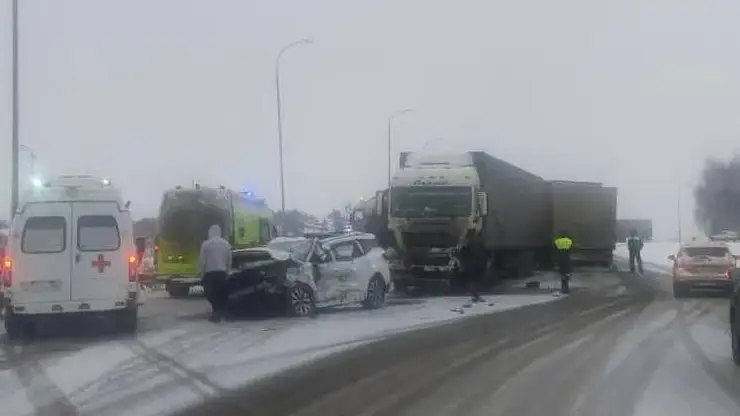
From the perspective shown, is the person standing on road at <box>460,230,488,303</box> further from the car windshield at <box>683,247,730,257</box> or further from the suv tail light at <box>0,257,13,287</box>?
the suv tail light at <box>0,257,13,287</box>

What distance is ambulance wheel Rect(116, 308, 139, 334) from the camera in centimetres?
1964

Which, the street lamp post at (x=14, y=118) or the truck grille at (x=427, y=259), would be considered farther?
the truck grille at (x=427, y=259)

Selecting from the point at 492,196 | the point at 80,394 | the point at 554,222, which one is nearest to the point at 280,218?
the point at 554,222

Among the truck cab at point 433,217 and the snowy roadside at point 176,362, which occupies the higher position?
the truck cab at point 433,217

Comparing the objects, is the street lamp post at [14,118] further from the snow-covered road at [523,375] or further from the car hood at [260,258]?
the snow-covered road at [523,375]

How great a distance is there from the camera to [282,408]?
1134 cm

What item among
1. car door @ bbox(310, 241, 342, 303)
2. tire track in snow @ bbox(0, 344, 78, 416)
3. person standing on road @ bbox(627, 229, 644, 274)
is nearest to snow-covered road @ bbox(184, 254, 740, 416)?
tire track in snow @ bbox(0, 344, 78, 416)

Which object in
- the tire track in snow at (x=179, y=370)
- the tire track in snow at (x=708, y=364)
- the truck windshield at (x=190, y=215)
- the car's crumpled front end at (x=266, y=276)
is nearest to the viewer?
the tire track in snow at (x=708, y=364)

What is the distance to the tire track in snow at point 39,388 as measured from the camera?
1139 centimetres

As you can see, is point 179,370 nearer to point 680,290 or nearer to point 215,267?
point 215,267

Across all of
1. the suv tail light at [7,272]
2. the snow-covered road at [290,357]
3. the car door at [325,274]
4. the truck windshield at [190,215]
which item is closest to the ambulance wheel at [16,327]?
the snow-covered road at [290,357]

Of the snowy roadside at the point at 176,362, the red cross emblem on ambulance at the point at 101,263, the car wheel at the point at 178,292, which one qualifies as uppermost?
the red cross emblem on ambulance at the point at 101,263

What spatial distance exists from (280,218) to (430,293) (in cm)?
2080

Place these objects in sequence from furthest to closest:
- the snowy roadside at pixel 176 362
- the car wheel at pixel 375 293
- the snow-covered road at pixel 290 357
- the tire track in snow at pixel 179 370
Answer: the car wheel at pixel 375 293 < the tire track in snow at pixel 179 370 < the snowy roadside at pixel 176 362 < the snow-covered road at pixel 290 357
